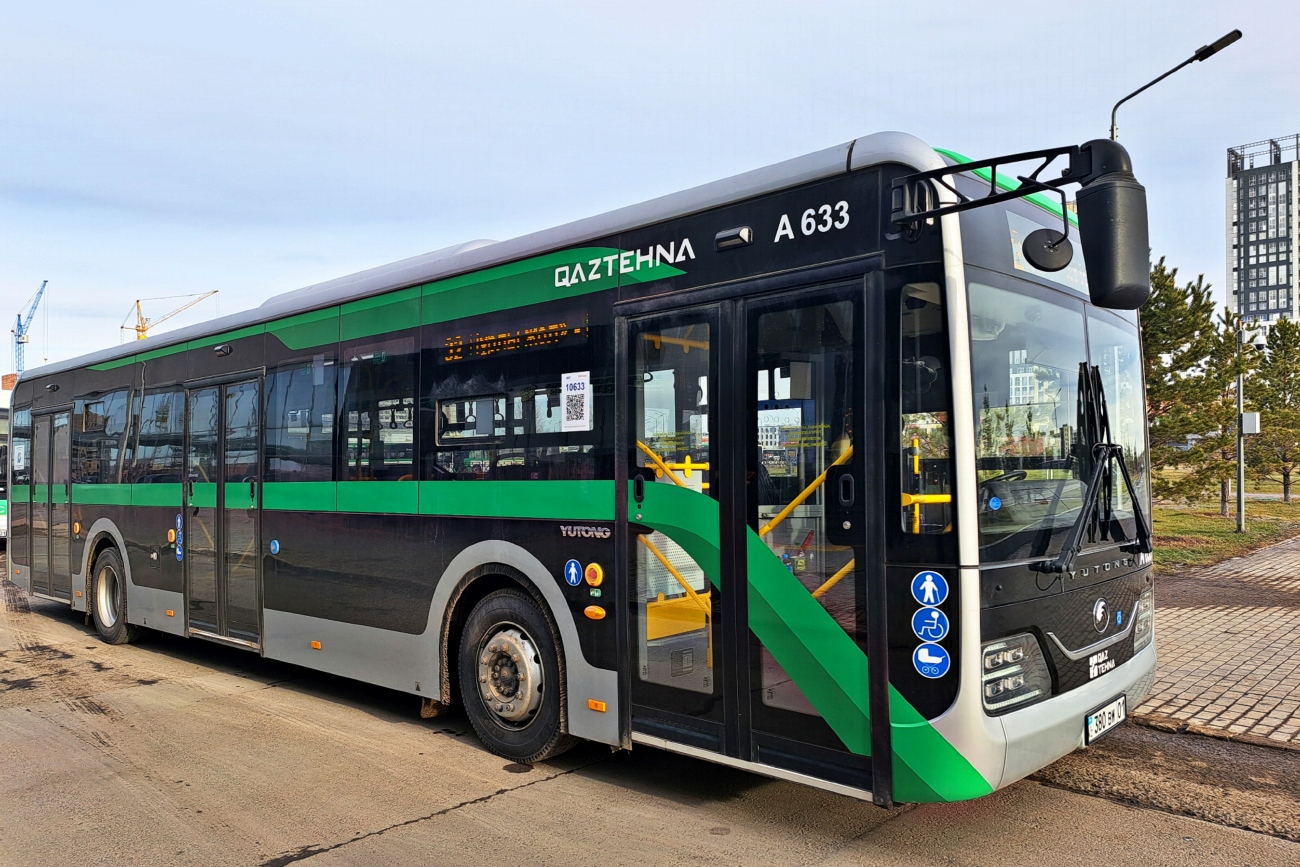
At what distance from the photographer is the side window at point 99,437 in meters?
10.4

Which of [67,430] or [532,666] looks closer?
[532,666]

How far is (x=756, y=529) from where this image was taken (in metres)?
4.74

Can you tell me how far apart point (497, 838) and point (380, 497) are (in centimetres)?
286

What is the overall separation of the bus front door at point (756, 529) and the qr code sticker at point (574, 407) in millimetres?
377

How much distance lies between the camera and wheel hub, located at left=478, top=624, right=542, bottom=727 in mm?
5941

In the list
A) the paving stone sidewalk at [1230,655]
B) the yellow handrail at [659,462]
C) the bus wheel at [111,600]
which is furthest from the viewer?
the bus wheel at [111,600]

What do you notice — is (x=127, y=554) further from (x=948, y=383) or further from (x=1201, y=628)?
(x=1201, y=628)

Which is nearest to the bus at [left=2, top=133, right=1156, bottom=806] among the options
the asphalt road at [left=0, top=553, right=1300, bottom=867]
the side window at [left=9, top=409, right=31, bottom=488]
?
the asphalt road at [left=0, top=553, right=1300, bottom=867]

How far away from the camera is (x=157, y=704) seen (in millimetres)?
7836

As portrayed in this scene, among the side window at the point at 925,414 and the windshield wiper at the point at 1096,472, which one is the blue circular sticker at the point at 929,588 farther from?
the windshield wiper at the point at 1096,472


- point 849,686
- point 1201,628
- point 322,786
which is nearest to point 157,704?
point 322,786

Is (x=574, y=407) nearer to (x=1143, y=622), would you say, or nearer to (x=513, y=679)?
(x=513, y=679)

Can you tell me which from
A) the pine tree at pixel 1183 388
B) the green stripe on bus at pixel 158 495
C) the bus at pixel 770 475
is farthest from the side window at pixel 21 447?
the pine tree at pixel 1183 388

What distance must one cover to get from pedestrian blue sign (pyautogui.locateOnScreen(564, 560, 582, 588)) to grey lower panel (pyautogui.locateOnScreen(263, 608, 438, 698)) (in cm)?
136
